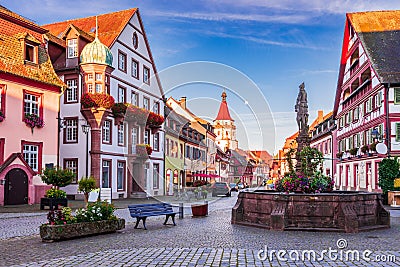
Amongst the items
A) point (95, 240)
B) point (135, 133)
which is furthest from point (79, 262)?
point (135, 133)

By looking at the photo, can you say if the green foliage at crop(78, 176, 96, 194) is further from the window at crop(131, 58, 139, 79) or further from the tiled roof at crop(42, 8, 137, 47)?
the window at crop(131, 58, 139, 79)

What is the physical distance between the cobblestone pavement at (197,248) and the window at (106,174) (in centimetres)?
1819

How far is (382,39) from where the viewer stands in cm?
3709

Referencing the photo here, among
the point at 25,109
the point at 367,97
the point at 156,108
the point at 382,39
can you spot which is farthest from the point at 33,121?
the point at 382,39

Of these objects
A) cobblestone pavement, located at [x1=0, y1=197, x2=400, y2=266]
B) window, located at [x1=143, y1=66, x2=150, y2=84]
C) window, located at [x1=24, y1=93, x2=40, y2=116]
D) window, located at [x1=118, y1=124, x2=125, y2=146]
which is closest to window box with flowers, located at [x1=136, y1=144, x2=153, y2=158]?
window, located at [x1=118, y1=124, x2=125, y2=146]

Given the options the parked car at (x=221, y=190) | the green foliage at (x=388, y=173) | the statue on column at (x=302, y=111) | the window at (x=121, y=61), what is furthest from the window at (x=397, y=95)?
the window at (x=121, y=61)

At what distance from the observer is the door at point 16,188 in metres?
24.5

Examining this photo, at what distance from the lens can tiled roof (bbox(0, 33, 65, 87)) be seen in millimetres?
24641

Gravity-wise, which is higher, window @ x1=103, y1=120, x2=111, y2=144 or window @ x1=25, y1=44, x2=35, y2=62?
window @ x1=25, y1=44, x2=35, y2=62

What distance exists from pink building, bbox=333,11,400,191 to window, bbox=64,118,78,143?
19.3 meters

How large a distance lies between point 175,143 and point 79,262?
3824 cm

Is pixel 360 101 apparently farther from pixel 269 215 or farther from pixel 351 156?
pixel 269 215

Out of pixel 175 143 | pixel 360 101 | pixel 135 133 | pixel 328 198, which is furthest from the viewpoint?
pixel 175 143

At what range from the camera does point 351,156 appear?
43.4 metres
